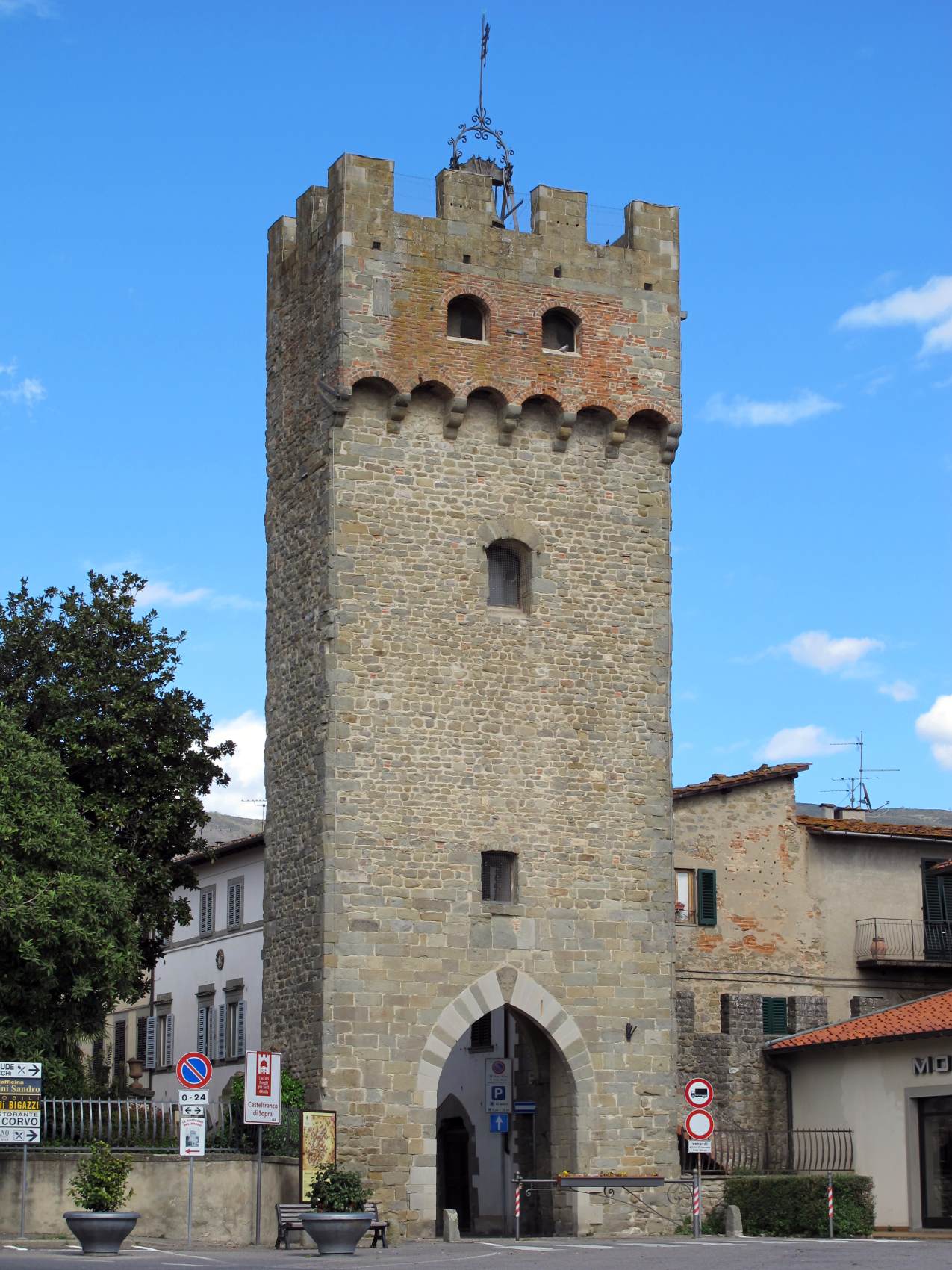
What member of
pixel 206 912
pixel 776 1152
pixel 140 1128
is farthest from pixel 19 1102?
pixel 206 912

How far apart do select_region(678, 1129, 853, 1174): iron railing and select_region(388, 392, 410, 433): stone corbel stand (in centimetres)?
1374

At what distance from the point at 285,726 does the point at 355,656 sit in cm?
210

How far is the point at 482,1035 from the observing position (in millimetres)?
40281

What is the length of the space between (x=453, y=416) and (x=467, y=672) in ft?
13.7

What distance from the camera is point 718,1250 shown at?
2628cm

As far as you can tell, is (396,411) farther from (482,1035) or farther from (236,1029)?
(236,1029)

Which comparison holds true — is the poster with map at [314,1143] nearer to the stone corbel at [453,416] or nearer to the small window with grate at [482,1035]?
the small window with grate at [482,1035]

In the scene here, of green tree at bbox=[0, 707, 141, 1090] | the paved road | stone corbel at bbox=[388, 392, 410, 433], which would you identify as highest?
stone corbel at bbox=[388, 392, 410, 433]

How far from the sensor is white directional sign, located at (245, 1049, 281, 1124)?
28328mm

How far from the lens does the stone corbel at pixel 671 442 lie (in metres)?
34.4

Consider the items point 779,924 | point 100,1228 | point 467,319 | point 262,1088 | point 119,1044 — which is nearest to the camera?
point 100,1228

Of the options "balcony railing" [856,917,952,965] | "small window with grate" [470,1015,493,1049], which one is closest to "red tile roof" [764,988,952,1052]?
"balcony railing" [856,917,952,965]

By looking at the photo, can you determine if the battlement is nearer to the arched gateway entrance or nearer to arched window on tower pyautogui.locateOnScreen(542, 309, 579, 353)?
arched window on tower pyautogui.locateOnScreen(542, 309, 579, 353)

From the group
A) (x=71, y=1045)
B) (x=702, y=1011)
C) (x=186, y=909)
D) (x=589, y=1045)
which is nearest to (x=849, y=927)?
(x=702, y=1011)
